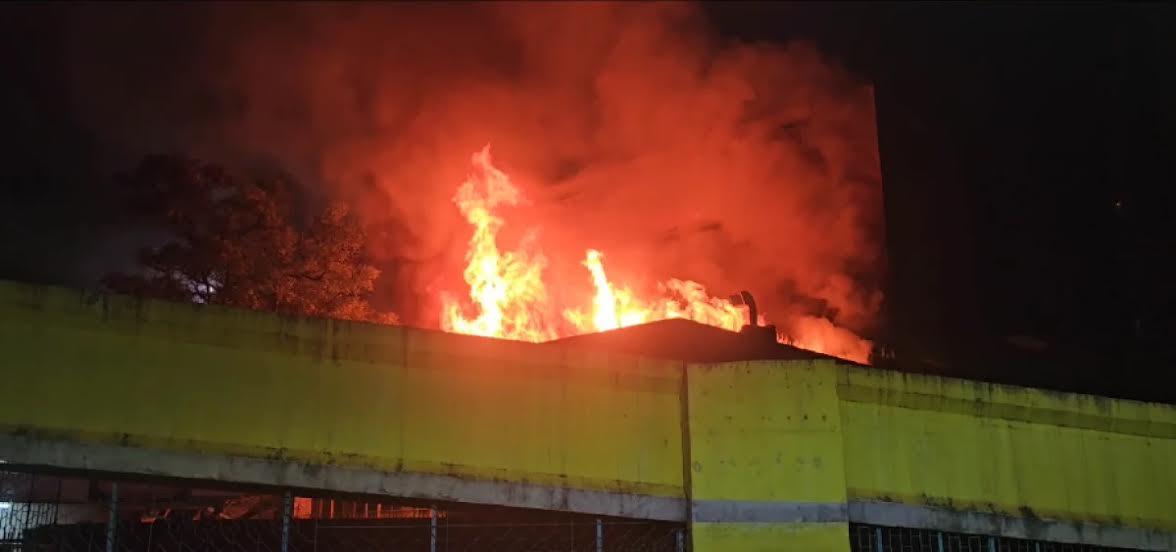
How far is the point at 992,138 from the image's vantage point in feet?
67.6

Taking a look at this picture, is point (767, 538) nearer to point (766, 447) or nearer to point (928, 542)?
point (766, 447)

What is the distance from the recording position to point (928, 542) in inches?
259

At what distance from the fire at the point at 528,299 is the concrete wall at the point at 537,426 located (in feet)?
58.3

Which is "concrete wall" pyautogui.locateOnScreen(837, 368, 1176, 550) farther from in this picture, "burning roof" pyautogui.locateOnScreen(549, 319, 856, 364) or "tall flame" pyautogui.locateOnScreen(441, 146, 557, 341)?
"tall flame" pyautogui.locateOnScreen(441, 146, 557, 341)

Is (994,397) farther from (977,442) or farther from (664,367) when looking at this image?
(664,367)

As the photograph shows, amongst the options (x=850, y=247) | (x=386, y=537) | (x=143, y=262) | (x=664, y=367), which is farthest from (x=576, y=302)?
(x=664, y=367)

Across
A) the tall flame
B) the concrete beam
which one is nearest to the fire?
the tall flame

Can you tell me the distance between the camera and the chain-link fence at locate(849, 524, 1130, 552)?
20.8ft

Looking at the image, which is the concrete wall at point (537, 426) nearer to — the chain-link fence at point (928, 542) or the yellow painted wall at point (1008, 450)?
the yellow painted wall at point (1008, 450)

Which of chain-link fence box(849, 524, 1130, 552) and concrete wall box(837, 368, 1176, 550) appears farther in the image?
concrete wall box(837, 368, 1176, 550)

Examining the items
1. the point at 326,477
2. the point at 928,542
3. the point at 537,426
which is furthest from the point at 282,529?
the point at 928,542

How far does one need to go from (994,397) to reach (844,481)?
1731 mm

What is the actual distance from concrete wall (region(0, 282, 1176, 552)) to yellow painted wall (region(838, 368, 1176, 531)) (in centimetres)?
2

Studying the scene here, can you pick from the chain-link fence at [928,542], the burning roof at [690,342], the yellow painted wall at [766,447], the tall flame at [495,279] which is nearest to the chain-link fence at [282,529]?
the yellow painted wall at [766,447]
